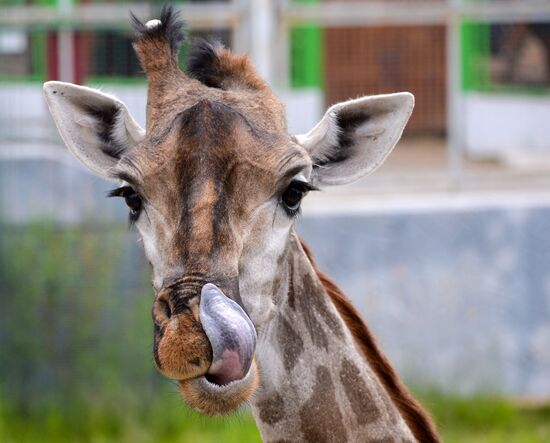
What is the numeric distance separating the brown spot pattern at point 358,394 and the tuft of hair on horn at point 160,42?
1.28 m

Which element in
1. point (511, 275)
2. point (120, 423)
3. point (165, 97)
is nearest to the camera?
point (165, 97)

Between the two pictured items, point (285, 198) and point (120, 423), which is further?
point (120, 423)

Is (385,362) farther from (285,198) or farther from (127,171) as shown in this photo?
(127,171)

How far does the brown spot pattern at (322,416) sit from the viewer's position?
168 inches

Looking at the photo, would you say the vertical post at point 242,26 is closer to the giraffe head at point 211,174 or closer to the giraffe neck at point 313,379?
the giraffe head at point 211,174

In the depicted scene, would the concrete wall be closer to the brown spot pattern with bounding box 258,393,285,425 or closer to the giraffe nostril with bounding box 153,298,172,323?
the brown spot pattern with bounding box 258,393,285,425

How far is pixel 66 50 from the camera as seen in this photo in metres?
9.62

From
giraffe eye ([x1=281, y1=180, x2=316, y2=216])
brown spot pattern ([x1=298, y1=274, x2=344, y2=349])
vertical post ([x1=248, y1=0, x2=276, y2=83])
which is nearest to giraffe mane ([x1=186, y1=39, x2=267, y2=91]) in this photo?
giraffe eye ([x1=281, y1=180, x2=316, y2=216])

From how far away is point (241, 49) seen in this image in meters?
9.52

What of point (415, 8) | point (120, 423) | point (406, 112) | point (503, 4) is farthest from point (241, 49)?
point (406, 112)

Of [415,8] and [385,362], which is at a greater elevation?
[415,8]

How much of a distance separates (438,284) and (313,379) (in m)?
5.44

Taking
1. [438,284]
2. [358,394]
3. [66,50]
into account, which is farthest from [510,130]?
[358,394]

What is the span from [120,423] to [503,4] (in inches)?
185
